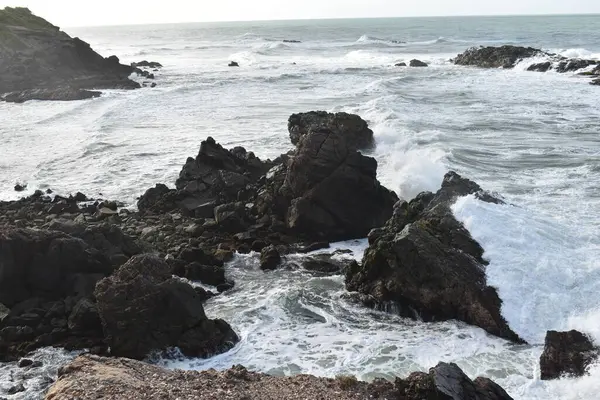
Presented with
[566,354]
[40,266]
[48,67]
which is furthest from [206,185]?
[48,67]

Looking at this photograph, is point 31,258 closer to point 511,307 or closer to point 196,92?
point 511,307

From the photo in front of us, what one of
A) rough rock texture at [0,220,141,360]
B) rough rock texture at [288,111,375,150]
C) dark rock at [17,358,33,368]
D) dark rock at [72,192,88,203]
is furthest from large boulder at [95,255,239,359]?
rough rock texture at [288,111,375,150]

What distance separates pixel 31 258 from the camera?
1382cm

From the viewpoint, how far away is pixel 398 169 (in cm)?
2395

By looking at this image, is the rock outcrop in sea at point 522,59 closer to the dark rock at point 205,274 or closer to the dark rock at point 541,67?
the dark rock at point 541,67

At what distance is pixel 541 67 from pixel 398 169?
136 ft

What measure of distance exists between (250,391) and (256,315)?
164 inches

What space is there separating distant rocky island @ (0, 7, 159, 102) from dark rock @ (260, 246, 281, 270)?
35548mm

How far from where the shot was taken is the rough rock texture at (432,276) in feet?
41.4

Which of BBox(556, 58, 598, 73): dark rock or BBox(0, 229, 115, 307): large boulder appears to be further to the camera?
BBox(556, 58, 598, 73): dark rock

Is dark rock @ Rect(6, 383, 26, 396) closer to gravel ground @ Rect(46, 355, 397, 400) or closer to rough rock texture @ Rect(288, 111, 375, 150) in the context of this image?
gravel ground @ Rect(46, 355, 397, 400)

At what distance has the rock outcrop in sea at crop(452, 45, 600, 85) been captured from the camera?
55.7m

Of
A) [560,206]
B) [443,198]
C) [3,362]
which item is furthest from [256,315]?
[560,206]

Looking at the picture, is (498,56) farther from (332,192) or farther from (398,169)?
(332,192)
